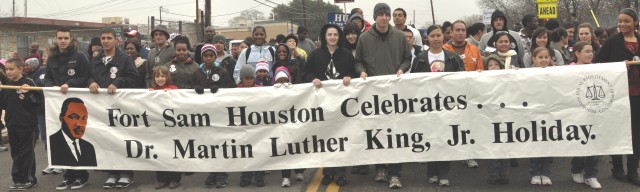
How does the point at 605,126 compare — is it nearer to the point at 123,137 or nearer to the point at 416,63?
the point at 416,63

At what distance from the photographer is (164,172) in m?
6.00

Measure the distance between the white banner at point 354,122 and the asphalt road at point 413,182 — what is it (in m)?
0.27

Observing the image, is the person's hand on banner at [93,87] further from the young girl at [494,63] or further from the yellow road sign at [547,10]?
the yellow road sign at [547,10]

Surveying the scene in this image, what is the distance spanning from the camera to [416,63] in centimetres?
586

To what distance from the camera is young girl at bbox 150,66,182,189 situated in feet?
19.7

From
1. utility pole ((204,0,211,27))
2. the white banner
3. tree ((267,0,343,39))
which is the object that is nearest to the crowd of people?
the white banner

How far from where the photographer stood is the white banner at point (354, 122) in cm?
540

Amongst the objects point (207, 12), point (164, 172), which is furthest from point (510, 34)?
point (207, 12)

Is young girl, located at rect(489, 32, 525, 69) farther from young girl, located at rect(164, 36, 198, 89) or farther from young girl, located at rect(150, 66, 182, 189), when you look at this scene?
young girl, located at rect(150, 66, 182, 189)

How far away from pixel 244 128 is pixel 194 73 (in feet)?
3.52

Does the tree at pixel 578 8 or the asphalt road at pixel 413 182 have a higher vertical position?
the tree at pixel 578 8

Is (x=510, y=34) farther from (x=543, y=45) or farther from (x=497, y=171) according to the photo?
(x=497, y=171)

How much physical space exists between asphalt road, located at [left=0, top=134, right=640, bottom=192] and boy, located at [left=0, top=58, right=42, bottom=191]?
255 millimetres

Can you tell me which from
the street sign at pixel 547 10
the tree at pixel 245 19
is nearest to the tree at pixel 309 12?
the tree at pixel 245 19
